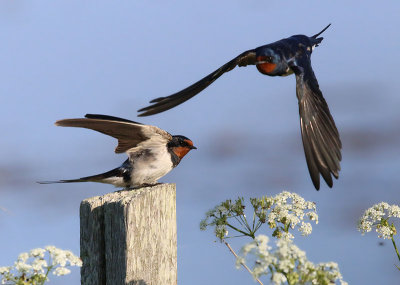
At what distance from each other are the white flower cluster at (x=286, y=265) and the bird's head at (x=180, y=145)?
2.66 metres

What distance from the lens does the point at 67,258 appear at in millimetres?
3098

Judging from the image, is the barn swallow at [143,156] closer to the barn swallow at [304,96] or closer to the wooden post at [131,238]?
the barn swallow at [304,96]

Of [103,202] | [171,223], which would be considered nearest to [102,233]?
[103,202]

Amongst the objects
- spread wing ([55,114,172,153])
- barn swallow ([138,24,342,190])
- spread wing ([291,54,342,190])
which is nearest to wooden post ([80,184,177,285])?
Result: spread wing ([55,114,172,153])

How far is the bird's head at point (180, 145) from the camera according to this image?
5.36 metres

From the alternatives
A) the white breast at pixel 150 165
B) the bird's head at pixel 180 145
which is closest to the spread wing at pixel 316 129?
the bird's head at pixel 180 145

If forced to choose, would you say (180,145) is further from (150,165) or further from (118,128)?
(118,128)

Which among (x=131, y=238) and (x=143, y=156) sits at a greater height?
(x=143, y=156)

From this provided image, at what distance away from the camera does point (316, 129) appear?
504 centimetres

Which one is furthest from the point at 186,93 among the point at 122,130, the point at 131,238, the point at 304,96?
the point at 131,238

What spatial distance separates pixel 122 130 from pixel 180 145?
76 cm

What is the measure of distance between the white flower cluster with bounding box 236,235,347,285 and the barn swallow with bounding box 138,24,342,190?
1.40 metres

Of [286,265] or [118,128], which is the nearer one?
[286,265]

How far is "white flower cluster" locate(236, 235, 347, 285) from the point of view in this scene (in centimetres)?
270
